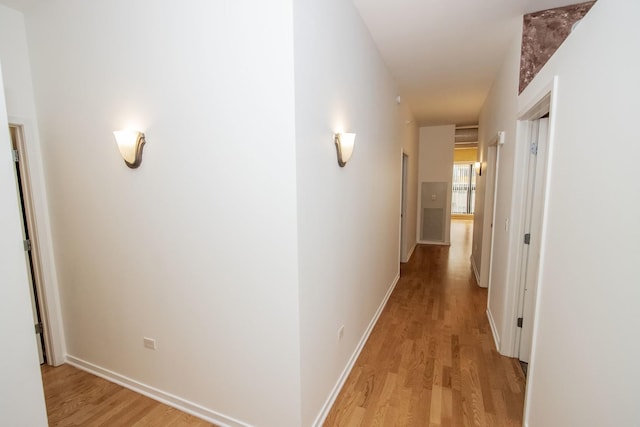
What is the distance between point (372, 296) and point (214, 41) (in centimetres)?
272

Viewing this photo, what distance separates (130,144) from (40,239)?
1.47 m

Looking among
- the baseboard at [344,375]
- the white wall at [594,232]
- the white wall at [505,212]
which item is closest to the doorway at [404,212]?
the white wall at [505,212]

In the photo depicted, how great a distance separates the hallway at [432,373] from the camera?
205 cm

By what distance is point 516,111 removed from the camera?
258cm

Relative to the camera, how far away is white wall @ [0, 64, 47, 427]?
1.06 m

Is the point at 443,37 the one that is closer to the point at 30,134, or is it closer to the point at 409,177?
the point at 409,177

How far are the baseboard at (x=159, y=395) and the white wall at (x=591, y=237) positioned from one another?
71.6 inches

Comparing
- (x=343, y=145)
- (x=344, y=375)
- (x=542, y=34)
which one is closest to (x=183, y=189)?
(x=343, y=145)

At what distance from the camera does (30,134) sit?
2.39 m

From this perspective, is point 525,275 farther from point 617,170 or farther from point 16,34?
point 16,34

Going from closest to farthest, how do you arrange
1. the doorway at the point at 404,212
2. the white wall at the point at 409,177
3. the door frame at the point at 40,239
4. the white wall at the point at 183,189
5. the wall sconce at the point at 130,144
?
1. the white wall at the point at 183,189
2. the wall sconce at the point at 130,144
3. the door frame at the point at 40,239
4. the white wall at the point at 409,177
5. the doorway at the point at 404,212

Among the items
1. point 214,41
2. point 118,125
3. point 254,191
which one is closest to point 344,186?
point 254,191

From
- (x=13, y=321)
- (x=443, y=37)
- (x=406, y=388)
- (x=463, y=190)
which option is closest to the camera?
(x=13, y=321)

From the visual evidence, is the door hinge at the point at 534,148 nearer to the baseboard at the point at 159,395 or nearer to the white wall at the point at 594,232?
the white wall at the point at 594,232
